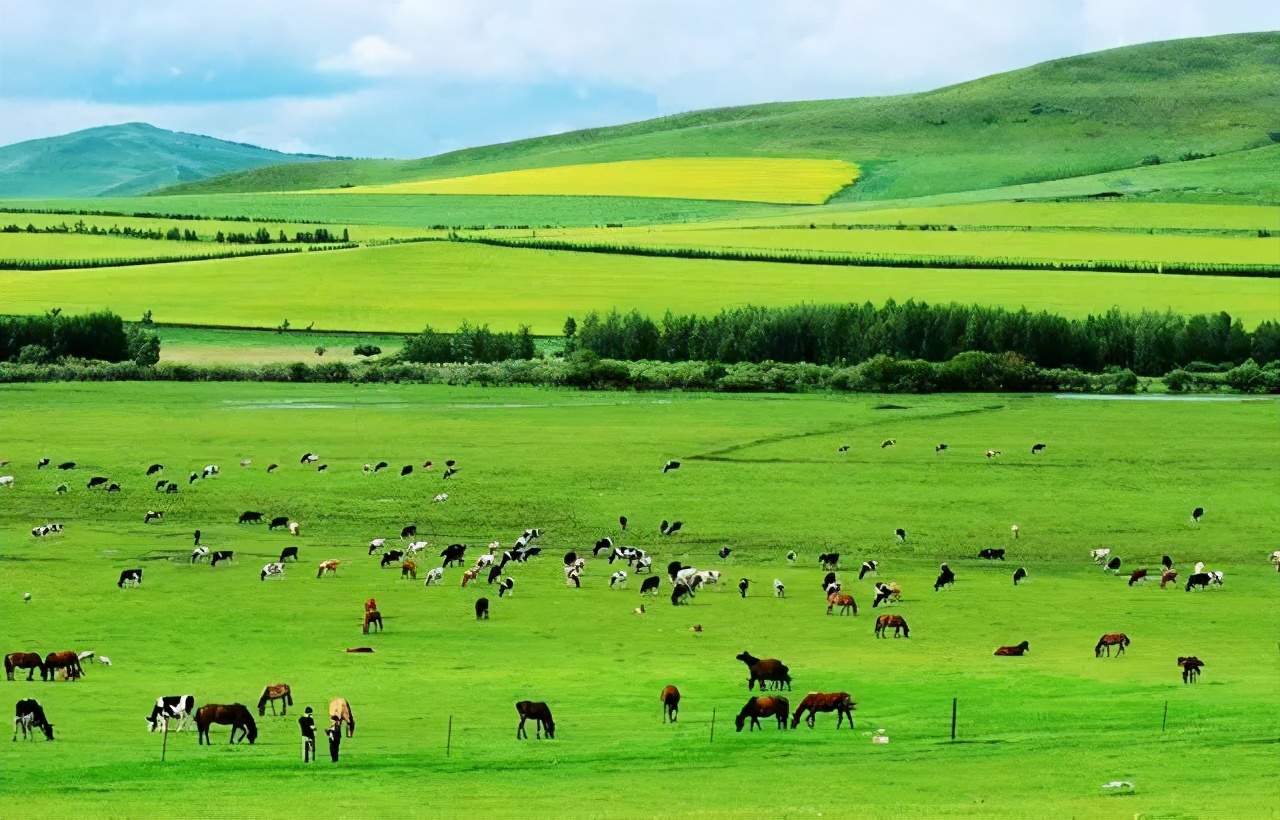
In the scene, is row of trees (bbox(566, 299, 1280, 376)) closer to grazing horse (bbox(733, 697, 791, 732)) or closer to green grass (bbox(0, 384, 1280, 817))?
green grass (bbox(0, 384, 1280, 817))

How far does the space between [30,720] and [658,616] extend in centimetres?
1497

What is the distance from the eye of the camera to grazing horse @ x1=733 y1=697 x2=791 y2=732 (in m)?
28.6

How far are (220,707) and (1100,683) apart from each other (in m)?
15.0

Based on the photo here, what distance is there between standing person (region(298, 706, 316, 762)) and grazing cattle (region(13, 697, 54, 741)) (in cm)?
399

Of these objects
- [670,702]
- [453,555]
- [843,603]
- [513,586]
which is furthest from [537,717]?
[453,555]

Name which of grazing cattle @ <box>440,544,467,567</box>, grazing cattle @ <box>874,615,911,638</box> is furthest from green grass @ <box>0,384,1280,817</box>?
grazing cattle @ <box>440,544,467,567</box>

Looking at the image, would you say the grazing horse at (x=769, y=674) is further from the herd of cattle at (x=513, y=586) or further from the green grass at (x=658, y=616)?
the green grass at (x=658, y=616)

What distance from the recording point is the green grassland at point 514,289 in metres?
107

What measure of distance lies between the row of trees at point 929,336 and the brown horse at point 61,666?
2591 inches

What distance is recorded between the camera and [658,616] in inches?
1534

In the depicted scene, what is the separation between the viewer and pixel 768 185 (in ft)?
616

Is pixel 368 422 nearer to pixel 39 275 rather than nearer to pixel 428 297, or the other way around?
pixel 428 297

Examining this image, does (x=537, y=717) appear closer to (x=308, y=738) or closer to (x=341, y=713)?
(x=341, y=713)

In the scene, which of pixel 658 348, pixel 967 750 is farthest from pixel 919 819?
pixel 658 348
